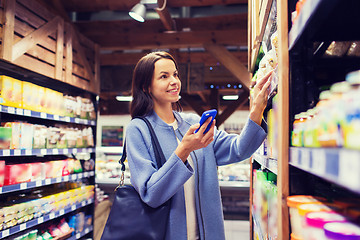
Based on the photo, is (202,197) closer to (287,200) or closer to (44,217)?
(287,200)

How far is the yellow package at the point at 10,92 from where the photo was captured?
2645mm

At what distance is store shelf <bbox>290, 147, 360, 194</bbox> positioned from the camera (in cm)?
47

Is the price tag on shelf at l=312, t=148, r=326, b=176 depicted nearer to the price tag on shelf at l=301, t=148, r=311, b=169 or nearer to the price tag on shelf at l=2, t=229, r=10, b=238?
the price tag on shelf at l=301, t=148, r=311, b=169

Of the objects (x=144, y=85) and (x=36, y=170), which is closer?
(x=144, y=85)

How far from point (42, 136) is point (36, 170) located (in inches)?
14.1

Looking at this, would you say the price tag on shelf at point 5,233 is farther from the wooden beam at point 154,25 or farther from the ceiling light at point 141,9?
Answer: the wooden beam at point 154,25

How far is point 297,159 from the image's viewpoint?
85cm

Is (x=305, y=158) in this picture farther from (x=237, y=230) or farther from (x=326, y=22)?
(x=237, y=230)

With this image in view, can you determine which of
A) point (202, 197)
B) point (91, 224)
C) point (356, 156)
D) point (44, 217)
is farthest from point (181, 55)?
point (356, 156)

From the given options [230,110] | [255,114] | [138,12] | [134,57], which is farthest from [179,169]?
[230,110]

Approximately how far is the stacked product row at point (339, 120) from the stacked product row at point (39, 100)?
2.66 meters

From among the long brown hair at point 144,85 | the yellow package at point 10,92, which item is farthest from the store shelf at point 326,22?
the yellow package at point 10,92

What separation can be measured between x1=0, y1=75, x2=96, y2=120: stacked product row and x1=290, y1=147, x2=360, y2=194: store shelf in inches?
106

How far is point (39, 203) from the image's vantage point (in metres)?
3.17
